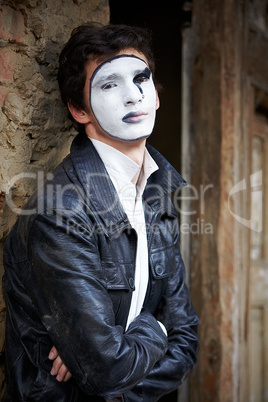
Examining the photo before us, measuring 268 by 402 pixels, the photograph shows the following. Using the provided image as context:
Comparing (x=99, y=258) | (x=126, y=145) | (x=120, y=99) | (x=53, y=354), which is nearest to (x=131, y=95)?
(x=120, y=99)

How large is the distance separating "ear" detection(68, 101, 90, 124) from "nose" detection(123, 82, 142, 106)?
0.16 metres

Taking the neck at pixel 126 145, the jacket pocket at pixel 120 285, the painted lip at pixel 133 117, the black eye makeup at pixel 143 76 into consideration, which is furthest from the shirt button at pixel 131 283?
the black eye makeup at pixel 143 76

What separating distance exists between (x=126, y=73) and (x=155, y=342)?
863 millimetres

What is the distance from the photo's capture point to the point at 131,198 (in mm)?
1686

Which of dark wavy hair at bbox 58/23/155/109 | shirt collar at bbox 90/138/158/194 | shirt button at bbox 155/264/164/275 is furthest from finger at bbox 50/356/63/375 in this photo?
dark wavy hair at bbox 58/23/155/109

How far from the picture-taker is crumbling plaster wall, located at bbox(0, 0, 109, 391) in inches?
66.9

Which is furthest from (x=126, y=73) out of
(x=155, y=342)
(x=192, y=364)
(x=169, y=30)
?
(x=169, y=30)

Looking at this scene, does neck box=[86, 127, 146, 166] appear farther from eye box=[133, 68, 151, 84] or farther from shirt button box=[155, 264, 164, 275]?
shirt button box=[155, 264, 164, 275]

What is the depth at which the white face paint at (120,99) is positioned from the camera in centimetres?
157

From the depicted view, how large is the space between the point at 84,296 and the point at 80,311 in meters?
0.04

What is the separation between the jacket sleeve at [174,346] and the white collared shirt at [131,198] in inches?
7.3

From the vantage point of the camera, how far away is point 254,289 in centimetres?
348

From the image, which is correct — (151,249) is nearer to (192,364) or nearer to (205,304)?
(192,364)
